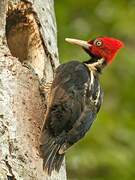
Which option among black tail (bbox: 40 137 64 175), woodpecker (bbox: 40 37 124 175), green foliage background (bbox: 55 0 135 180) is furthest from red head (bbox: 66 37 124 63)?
black tail (bbox: 40 137 64 175)

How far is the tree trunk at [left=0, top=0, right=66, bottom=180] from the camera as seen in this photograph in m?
5.06

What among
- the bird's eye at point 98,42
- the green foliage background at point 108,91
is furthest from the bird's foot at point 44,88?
the green foliage background at point 108,91

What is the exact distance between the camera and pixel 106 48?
672 cm

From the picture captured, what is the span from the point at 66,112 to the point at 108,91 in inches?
130

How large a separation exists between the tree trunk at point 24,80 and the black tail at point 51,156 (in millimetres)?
45

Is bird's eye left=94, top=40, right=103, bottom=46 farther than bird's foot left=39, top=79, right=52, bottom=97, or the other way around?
bird's eye left=94, top=40, right=103, bottom=46

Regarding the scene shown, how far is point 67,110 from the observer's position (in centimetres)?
562

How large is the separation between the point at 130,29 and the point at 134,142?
5.20ft

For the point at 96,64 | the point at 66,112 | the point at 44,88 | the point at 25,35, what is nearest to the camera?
the point at 66,112

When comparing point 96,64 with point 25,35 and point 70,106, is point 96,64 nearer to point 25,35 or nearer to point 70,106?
point 25,35

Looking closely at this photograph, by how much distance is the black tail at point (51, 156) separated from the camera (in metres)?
5.26

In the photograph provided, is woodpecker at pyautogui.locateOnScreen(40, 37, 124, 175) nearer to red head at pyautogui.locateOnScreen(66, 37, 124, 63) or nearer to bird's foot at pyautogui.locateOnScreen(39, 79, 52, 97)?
bird's foot at pyautogui.locateOnScreen(39, 79, 52, 97)

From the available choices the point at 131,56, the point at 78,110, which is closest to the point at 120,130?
the point at 131,56

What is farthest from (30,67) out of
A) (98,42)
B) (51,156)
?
(98,42)
